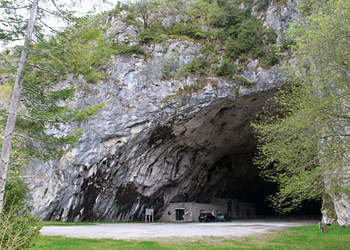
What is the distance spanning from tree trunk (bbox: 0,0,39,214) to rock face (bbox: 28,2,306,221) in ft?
48.6

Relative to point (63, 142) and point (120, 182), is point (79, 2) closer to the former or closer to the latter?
point (63, 142)

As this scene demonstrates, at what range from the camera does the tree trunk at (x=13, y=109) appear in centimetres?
698

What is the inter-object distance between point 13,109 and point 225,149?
26.1 meters

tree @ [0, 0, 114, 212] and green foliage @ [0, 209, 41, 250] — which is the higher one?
tree @ [0, 0, 114, 212]

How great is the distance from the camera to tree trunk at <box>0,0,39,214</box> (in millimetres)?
6980

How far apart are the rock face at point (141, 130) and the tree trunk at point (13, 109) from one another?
14.8m

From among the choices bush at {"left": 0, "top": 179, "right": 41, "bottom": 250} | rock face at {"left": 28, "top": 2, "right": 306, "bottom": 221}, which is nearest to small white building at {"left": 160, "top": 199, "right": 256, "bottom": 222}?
rock face at {"left": 28, "top": 2, "right": 306, "bottom": 221}

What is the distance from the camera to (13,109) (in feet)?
24.6

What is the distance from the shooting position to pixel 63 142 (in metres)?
7.99

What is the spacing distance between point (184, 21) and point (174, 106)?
10773mm

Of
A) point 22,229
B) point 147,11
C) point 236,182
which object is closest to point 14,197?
point 22,229

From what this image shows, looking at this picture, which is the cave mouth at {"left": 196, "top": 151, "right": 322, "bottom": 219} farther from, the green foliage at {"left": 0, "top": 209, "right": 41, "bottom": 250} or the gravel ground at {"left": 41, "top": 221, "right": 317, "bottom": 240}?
the green foliage at {"left": 0, "top": 209, "right": 41, "bottom": 250}

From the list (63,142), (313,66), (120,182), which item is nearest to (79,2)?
(63,142)

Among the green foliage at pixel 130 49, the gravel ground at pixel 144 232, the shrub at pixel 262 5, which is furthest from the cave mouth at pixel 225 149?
the gravel ground at pixel 144 232
